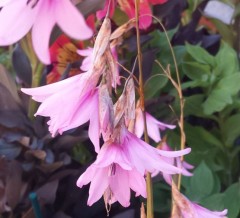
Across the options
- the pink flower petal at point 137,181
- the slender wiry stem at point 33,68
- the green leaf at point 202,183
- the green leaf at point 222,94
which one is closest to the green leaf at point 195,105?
the green leaf at point 222,94

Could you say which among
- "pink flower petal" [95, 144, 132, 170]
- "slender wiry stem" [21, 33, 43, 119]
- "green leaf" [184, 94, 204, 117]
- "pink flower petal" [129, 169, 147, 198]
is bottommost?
"green leaf" [184, 94, 204, 117]

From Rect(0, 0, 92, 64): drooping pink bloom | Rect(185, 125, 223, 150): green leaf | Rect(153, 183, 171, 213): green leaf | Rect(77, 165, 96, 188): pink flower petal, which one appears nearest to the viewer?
A: Rect(0, 0, 92, 64): drooping pink bloom

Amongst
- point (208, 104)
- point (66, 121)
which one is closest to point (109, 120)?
point (66, 121)

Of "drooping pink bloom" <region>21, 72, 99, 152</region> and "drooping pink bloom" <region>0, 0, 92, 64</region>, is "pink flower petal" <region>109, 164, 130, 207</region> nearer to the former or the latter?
"drooping pink bloom" <region>21, 72, 99, 152</region>

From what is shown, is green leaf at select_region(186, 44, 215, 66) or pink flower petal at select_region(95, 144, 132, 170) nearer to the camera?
pink flower petal at select_region(95, 144, 132, 170)

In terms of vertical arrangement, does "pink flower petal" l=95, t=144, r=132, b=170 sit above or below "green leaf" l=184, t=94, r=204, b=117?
above

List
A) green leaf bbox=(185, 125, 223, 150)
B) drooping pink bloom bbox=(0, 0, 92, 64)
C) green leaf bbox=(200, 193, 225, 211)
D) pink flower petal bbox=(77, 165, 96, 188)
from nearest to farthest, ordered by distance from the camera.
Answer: drooping pink bloom bbox=(0, 0, 92, 64) < pink flower petal bbox=(77, 165, 96, 188) < green leaf bbox=(200, 193, 225, 211) < green leaf bbox=(185, 125, 223, 150)

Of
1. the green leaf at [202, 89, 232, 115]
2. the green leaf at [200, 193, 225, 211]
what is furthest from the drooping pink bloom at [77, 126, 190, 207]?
the green leaf at [202, 89, 232, 115]

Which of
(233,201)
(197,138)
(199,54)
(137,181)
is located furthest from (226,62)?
(137,181)
